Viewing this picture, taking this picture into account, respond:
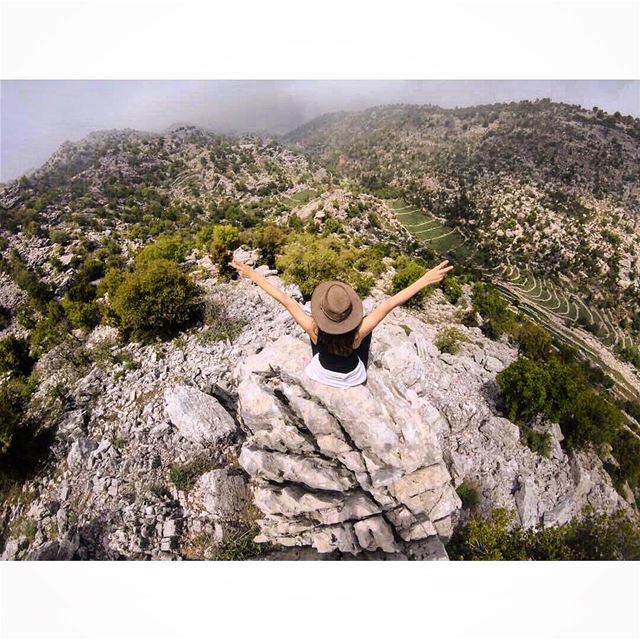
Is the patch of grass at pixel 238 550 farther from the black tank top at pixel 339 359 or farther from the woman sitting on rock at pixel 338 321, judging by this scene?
the black tank top at pixel 339 359

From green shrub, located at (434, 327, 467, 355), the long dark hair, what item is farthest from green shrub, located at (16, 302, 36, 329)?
green shrub, located at (434, 327, 467, 355)

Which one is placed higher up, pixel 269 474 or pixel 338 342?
pixel 338 342

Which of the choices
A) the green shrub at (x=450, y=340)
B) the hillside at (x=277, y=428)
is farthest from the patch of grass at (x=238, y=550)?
the green shrub at (x=450, y=340)

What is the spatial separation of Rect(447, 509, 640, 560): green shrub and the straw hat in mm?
4024

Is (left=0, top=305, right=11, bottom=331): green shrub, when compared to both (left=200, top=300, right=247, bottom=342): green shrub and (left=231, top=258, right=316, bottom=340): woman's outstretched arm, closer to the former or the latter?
(left=200, top=300, right=247, bottom=342): green shrub

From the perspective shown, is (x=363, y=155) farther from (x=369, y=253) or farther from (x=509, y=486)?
(x=509, y=486)

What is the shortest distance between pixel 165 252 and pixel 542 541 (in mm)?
11305

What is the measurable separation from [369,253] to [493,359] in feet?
19.1

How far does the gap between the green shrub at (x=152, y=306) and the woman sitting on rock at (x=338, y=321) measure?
12.2 ft

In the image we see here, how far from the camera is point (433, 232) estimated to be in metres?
20.2

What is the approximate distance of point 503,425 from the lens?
231 inches

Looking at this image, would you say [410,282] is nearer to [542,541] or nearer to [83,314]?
[542,541]

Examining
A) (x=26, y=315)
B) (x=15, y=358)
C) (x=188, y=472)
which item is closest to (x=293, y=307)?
(x=188, y=472)

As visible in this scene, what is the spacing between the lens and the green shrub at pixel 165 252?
9.60 meters
